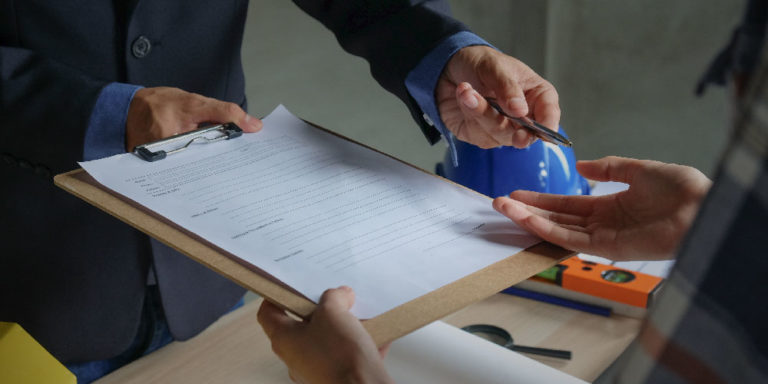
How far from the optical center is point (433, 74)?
3.41 ft

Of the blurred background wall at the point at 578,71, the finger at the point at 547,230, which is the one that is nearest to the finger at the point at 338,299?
the finger at the point at 547,230

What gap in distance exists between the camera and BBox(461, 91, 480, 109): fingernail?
0.92m

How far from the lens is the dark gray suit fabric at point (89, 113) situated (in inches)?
38.5

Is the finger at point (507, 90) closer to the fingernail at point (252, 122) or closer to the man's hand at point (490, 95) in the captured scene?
the man's hand at point (490, 95)

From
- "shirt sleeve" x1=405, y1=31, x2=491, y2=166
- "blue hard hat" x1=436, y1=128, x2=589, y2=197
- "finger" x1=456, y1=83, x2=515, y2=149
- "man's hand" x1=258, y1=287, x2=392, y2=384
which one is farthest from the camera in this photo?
"blue hard hat" x1=436, y1=128, x2=589, y2=197

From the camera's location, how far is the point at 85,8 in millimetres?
1045

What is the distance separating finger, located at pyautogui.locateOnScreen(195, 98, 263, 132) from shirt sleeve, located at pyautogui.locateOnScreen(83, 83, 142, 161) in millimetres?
93

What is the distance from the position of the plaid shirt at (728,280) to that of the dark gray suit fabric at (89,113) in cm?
71

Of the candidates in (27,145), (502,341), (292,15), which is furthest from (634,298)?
(292,15)

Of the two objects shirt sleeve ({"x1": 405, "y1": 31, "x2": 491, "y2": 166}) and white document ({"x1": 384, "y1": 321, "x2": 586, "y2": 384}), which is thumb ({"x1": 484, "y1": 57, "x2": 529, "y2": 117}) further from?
white document ({"x1": 384, "y1": 321, "x2": 586, "y2": 384})

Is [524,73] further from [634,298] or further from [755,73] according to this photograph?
[755,73]

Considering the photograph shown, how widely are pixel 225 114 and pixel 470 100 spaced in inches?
12.6

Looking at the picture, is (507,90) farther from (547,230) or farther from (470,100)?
(547,230)

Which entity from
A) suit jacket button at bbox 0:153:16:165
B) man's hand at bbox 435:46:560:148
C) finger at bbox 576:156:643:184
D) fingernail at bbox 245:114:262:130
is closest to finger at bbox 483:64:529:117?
man's hand at bbox 435:46:560:148
